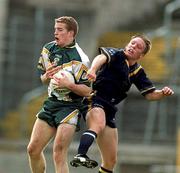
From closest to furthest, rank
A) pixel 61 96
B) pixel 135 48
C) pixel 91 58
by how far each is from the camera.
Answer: pixel 61 96 → pixel 135 48 → pixel 91 58

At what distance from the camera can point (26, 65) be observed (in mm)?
21984

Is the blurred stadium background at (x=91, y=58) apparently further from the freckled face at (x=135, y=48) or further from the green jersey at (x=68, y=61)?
the green jersey at (x=68, y=61)

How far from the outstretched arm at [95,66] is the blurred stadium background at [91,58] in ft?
26.0

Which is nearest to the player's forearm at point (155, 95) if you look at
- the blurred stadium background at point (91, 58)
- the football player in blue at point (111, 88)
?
the football player in blue at point (111, 88)

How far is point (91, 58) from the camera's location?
22.0 m

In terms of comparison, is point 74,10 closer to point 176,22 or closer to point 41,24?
point 41,24

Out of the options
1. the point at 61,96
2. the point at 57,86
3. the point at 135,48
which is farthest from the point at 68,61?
the point at 135,48

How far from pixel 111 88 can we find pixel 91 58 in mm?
11890

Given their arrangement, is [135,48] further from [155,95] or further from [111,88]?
[155,95]

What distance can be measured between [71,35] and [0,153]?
960 cm

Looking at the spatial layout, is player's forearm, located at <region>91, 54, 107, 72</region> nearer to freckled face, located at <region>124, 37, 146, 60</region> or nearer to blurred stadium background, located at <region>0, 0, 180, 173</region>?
freckled face, located at <region>124, 37, 146, 60</region>

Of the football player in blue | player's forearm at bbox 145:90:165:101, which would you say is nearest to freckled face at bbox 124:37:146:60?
the football player in blue

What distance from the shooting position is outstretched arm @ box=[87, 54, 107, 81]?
30.8 ft

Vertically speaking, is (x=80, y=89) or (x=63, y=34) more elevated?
(x=63, y=34)
